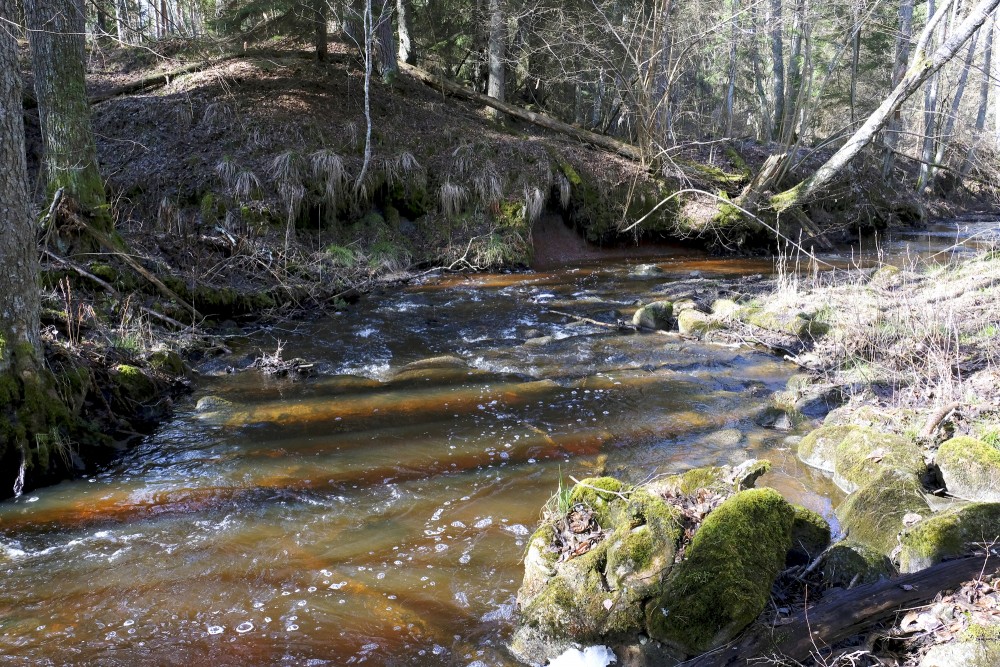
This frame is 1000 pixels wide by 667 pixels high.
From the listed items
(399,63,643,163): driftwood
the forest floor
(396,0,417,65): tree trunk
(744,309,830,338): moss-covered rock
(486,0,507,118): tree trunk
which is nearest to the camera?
the forest floor

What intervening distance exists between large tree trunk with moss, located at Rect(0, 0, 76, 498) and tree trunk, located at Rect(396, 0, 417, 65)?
12426 millimetres

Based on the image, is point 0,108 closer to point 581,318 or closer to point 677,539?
point 677,539

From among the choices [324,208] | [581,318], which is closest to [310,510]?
[581,318]

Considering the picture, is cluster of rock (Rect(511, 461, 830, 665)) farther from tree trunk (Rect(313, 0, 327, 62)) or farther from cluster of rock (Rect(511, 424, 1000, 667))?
tree trunk (Rect(313, 0, 327, 62))

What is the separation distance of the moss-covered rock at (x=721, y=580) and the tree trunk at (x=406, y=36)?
49.1 ft

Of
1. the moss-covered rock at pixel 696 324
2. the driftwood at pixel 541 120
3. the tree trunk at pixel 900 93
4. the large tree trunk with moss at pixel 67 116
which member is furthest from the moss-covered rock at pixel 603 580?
the driftwood at pixel 541 120

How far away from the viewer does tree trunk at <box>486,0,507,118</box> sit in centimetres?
1364

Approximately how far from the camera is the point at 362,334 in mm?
8062

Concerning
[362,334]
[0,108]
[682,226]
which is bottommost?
[362,334]

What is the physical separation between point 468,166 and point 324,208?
2.97 metres

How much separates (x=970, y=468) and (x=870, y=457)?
543 mm

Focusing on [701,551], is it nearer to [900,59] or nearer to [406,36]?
[406,36]

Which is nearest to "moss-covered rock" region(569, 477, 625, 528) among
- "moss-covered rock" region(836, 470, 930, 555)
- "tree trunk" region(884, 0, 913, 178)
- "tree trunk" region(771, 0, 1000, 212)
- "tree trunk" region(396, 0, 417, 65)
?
"moss-covered rock" region(836, 470, 930, 555)

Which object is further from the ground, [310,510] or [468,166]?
[468,166]
